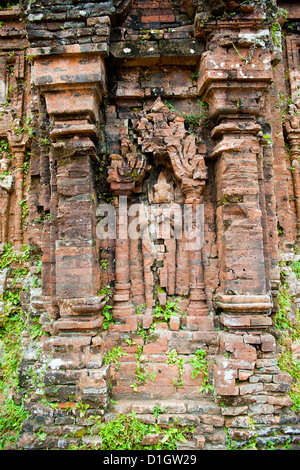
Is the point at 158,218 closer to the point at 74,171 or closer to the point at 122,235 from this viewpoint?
the point at 122,235

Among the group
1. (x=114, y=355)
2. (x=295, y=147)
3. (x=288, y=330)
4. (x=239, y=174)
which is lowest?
(x=114, y=355)

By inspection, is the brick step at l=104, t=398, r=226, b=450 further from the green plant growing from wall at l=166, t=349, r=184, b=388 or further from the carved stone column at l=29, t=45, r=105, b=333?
the carved stone column at l=29, t=45, r=105, b=333

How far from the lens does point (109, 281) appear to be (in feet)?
16.8

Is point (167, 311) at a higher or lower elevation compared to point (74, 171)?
lower

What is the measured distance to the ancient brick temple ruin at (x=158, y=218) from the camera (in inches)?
174

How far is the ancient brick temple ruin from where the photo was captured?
443cm

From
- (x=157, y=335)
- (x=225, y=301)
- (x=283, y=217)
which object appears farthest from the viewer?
(x=283, y=217)

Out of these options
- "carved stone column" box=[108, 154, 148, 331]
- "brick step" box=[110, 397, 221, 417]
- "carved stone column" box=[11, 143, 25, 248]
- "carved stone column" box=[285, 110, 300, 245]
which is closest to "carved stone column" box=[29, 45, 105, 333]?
"carved stone column" box=[108, 154, 148, 331]

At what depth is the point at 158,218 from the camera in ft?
17.3

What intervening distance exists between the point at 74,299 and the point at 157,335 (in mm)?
1541

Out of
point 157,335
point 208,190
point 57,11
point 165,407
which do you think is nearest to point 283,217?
point 208,190

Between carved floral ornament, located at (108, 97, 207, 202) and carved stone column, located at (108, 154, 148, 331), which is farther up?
carved floral ornament, located at (108, 97, 207, 202)

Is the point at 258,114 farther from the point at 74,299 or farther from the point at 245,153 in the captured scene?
the point at 74,299

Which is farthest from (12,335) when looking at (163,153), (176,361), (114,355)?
(163,153)
